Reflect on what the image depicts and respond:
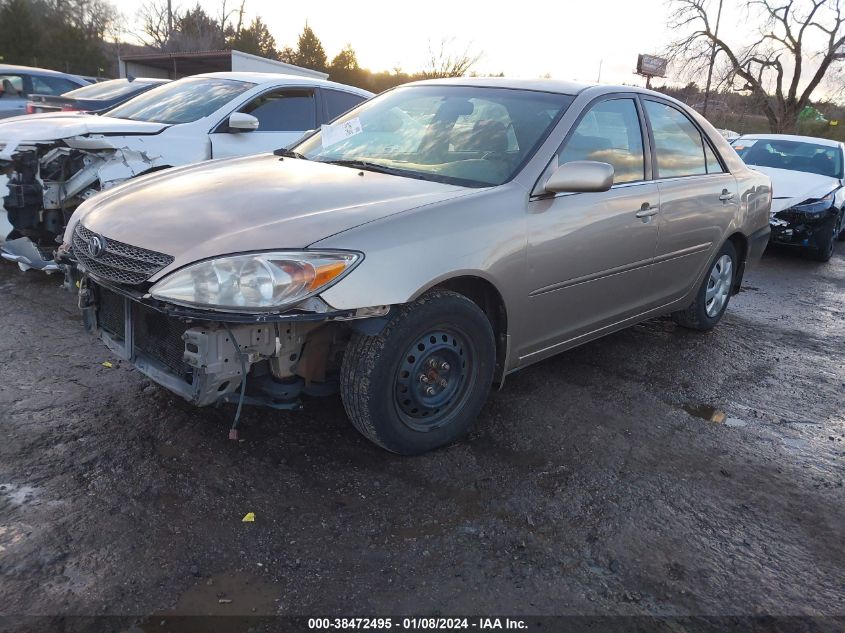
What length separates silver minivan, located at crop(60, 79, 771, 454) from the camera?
258cm

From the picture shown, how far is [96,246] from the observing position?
2.90m

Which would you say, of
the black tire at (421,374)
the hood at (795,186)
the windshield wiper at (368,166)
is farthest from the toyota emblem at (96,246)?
the hood at (795,186)

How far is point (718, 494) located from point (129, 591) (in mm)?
2473

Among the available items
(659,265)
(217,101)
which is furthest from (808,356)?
(217,101)

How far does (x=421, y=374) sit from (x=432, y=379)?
3.3 inches

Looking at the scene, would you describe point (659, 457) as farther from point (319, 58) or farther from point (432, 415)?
point (319, 58)

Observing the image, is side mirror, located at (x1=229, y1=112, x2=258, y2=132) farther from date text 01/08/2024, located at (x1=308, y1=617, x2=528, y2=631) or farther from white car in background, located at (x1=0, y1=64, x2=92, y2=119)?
white car in background, located at (x1=0, y1=64, x2=92, y2=119)

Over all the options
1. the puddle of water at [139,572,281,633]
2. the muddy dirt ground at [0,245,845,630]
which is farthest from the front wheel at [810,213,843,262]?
the puddle of water at [139,572,281,633]

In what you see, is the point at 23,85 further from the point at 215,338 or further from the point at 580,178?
the point at 580,178

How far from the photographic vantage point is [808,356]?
16.7 ft

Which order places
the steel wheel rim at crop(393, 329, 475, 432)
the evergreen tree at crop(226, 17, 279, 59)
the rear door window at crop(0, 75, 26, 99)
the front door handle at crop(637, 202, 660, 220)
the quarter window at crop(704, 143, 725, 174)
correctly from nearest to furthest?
the steel wheel rim at crop(393, 329, 475, 432), the front door handle at crop(637, 202, 660, 220), the quarter window at crop(704, 143, 725, 174), the rear door window at crop(0, 75, 26, 99), the evergreen tree at crop(226, 17, 279, 59)

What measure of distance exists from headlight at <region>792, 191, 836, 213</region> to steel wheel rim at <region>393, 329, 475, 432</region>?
7.51m

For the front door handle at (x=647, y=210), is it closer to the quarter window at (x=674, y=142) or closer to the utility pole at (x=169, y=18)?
the quarter window at (x=674, y=142)

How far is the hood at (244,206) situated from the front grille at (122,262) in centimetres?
3
